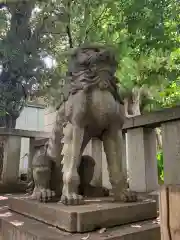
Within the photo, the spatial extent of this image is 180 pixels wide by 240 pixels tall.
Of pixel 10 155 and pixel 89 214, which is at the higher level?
pixel 10 155

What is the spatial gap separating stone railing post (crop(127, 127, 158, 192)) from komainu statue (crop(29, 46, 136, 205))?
43.9 inches

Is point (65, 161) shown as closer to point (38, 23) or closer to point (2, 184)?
point (2, 184)

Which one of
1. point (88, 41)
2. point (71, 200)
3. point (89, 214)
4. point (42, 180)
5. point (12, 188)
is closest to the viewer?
point (89, 214)

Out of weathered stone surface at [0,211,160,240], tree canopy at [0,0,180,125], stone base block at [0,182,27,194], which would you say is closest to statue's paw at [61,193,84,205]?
weathered stone surface at [0,211,160,240]

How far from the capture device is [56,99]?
6.16 m

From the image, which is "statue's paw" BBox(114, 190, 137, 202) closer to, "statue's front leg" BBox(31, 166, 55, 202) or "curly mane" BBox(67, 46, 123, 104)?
"statue's front leg" BBox(31, 166, 55, 202)

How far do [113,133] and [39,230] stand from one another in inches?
41.4

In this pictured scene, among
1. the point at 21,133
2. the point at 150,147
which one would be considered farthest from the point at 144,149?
the point at 21,133

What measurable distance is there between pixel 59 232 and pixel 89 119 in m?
0.99

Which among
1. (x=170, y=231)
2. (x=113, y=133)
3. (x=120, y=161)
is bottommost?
(x=170, y=231)

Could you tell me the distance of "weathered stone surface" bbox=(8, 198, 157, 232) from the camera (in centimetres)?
176

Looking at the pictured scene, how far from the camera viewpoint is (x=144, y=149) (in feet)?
11.1

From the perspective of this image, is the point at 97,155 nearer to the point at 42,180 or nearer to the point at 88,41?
the point at 42,180

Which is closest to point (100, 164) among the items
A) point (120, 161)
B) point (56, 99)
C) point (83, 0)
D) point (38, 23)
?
point (120, 161)
